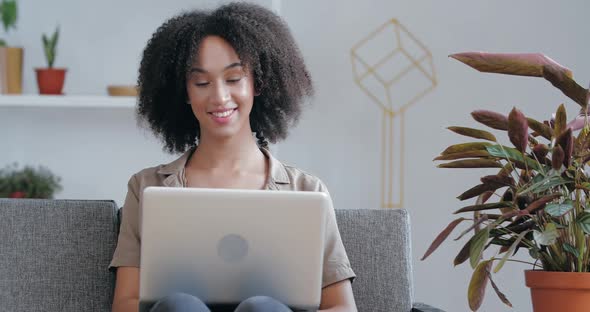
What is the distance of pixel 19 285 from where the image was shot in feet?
6.58

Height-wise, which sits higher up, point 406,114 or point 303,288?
point 406,114

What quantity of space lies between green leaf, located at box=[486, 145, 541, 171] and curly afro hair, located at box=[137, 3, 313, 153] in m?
0.53

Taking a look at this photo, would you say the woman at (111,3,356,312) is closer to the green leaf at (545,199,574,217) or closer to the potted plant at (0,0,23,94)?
the green leaf at (545,199,574,217)

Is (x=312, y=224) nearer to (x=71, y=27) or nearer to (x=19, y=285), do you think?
(x=19, y=285)

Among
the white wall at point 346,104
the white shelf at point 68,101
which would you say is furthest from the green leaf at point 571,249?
the white shelf at point 68,101

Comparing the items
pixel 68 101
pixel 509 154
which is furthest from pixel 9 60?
pixel 509 154

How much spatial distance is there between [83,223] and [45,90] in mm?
1596

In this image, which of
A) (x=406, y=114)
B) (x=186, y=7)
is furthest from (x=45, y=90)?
(x=406, y=114)

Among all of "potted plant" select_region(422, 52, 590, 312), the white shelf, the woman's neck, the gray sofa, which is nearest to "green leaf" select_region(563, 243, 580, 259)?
"potted plant" select_region(422, 52, 590, 312)

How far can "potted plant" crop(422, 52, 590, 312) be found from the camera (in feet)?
5.90

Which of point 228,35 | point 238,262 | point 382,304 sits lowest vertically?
point 382,304

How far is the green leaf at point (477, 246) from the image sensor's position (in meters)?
1.79

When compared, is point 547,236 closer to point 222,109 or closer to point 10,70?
point 222,109

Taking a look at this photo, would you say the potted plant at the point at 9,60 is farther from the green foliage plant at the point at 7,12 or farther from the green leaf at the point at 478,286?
the green leaf at the point at 478,286
